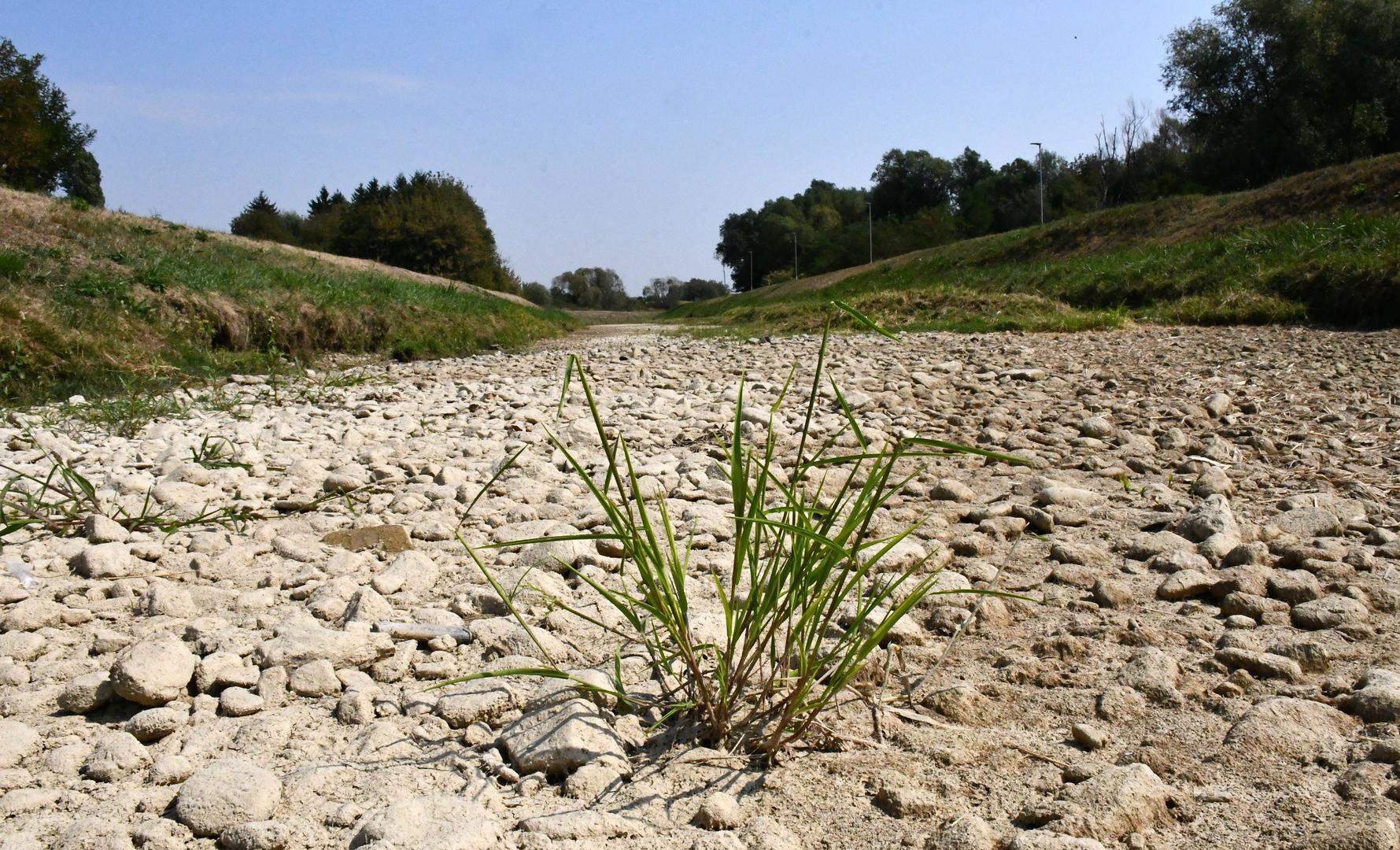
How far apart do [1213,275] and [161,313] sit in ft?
33.8

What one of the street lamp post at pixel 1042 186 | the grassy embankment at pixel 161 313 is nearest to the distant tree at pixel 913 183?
the street lamp post at pixel 1042 186

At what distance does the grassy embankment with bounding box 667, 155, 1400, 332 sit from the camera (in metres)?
8.17

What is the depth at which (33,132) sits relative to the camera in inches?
1014

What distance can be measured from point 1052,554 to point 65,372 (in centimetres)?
562

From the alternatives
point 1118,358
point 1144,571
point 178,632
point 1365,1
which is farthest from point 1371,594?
point 1365,1

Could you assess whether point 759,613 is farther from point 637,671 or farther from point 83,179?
point 83,179

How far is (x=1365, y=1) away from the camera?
81.6 ft

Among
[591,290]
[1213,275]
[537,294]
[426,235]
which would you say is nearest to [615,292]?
[591,290]

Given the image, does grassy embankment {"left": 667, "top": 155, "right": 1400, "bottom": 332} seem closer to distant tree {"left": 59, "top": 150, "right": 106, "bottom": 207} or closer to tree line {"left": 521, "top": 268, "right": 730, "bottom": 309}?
distant tree {"left": 59, "top": 150, "right": 106, "bottom": 207}

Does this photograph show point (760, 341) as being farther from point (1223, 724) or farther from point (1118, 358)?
point (1223, 724)

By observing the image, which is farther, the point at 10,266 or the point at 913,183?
the point at 913,183

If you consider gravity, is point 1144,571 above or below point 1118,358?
below

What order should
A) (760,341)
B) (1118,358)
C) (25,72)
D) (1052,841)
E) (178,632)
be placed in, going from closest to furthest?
(1052,841) < (178,632) < (1118,358) < (760,341) < (25,72)

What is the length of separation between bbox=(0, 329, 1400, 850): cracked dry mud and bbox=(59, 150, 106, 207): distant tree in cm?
3674
